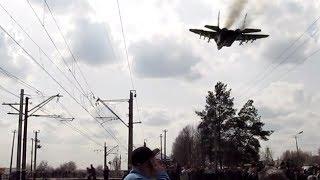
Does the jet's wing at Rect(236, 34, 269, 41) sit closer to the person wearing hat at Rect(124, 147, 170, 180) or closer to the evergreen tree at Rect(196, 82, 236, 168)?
the person wearing hat at Rect(124, 147, 170, 180)

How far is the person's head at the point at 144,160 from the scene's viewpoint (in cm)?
521

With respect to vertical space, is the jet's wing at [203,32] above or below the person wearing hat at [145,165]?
above

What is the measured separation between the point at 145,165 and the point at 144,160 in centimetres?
5

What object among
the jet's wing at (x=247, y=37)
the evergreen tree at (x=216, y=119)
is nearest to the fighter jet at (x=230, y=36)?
the jet's wing at (x=247, y=37)

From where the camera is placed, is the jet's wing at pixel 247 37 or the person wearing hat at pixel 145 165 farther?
the jet's wing at pixel 247 37

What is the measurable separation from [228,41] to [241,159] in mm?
58438

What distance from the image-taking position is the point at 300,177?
89.7 ft

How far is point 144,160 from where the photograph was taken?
5258 mm

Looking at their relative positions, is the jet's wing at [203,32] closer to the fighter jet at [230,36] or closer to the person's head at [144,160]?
the fighter jet at [230,36]

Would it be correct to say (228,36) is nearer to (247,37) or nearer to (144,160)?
(247,37)

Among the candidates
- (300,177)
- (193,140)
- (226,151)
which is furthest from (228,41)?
(193,140)

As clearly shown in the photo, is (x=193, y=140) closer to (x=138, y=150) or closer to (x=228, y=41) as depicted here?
(x=228, y=41)

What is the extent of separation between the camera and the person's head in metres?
5.21

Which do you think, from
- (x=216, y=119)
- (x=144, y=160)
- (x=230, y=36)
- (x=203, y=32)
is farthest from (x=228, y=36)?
(x=216, y=119)
